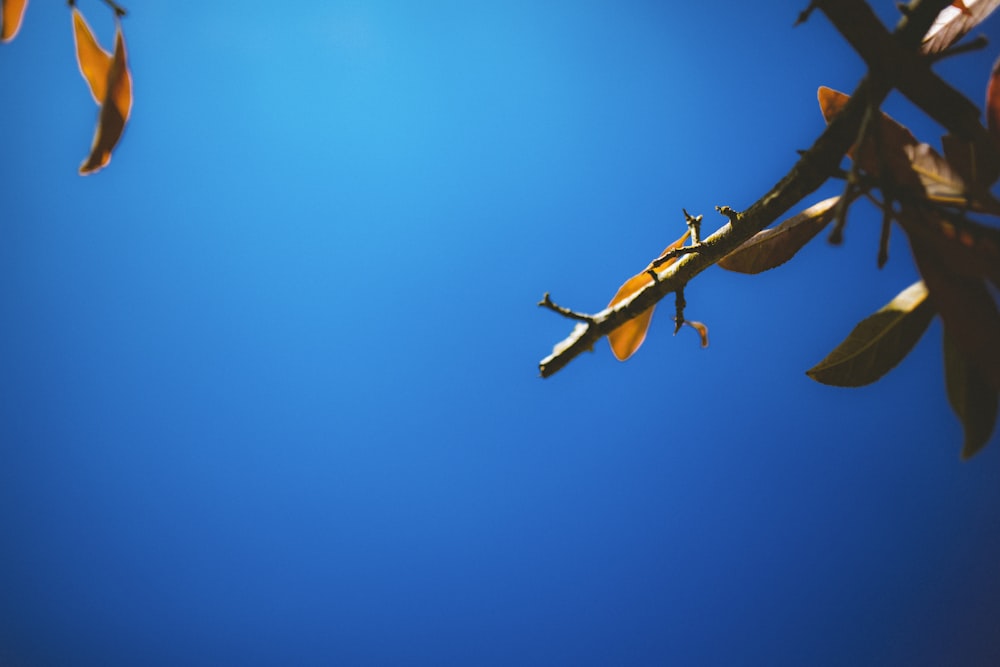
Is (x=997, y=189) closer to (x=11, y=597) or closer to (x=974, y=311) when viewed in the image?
(x=974, y=311)

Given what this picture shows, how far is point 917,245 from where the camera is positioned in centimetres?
21

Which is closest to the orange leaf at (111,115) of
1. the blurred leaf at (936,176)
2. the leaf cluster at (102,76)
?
the leaf cluster at (102,76)

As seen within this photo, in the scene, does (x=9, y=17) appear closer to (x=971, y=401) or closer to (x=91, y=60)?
(x=91, y=60)

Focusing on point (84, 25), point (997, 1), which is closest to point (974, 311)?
point (997, 1)

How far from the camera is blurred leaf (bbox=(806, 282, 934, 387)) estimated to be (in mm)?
267

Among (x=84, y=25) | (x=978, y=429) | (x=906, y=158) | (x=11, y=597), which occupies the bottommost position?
→ (x=978, y=429)

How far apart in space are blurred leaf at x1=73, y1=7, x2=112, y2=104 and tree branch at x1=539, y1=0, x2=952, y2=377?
0.96 feet

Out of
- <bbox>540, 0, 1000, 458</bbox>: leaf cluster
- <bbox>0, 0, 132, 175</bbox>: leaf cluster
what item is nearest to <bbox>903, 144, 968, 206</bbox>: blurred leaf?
<bbox>540, 0, 1000, 458</bbox>: leaf cluster

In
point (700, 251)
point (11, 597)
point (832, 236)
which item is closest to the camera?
point (832, 236)

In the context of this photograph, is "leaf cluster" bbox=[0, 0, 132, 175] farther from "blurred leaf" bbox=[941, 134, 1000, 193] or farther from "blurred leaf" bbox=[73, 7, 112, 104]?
"blurred leaf" bbox=[941, 134, 1000, 193]

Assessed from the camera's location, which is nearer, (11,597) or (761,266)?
(761,266)

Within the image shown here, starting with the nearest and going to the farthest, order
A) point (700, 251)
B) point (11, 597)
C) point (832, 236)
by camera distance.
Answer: point (832, 236) → point (700, 251) → point (11, 597)

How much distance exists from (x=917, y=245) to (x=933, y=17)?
0.10m

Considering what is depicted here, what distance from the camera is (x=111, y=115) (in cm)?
22
